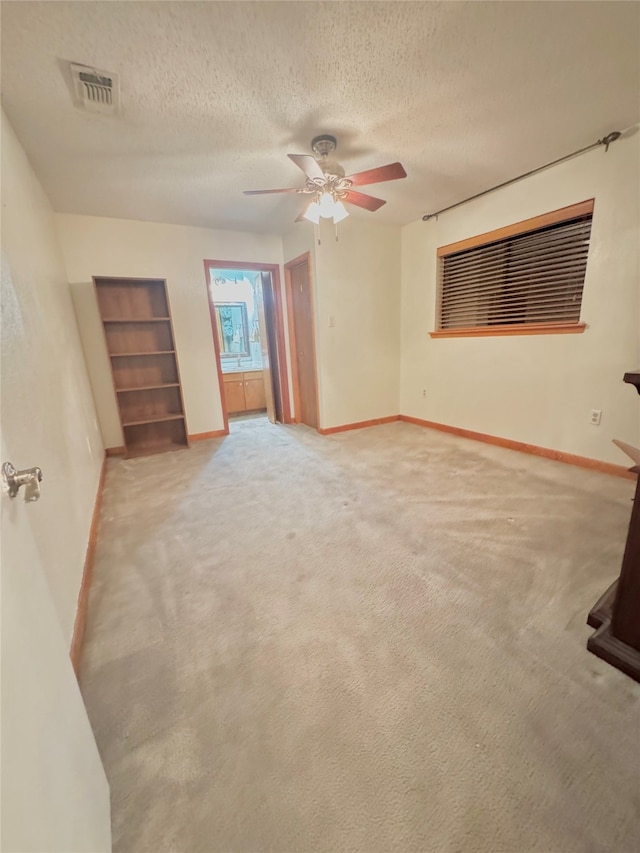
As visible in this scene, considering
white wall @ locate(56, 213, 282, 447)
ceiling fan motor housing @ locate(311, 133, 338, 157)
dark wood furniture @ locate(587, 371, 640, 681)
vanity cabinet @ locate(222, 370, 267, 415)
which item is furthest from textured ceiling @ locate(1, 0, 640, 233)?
vanity cabinet @ locate(222, 370, 267, 415)

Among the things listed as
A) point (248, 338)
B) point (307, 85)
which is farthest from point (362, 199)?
point (248, 338)

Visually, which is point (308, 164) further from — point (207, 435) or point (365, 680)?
point (207, 435)

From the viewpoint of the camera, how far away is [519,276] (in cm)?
299

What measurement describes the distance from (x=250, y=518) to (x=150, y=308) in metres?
2.75

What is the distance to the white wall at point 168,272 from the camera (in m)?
3.28

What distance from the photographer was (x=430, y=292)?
12.5 feet

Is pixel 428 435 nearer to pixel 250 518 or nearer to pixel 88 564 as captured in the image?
pixel 250 518

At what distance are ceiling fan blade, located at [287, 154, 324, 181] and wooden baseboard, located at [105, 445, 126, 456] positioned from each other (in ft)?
10.4

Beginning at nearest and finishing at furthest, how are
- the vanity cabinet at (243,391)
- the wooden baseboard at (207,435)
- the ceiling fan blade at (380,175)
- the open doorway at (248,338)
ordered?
the ceiling fan blade at (380,175)
the wooden baseboard at (207,435)
the open doorway at (248,338)
the vanity cabinet at (243,391)

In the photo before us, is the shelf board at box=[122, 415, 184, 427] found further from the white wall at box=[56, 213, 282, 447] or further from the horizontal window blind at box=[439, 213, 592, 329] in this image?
the horizontal window blind at box=[439, 213, 592, 329]

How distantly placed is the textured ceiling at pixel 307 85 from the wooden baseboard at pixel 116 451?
2.35 m

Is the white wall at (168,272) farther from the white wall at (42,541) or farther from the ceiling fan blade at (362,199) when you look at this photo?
the ceiling fan blade at (362,199)

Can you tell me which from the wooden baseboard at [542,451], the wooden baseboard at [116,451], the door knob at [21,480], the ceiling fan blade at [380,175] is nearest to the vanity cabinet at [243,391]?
the wooden baseboard at [116,451]

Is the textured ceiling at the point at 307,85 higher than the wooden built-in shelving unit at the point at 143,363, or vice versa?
the textured ceiling at the point at 307,85
